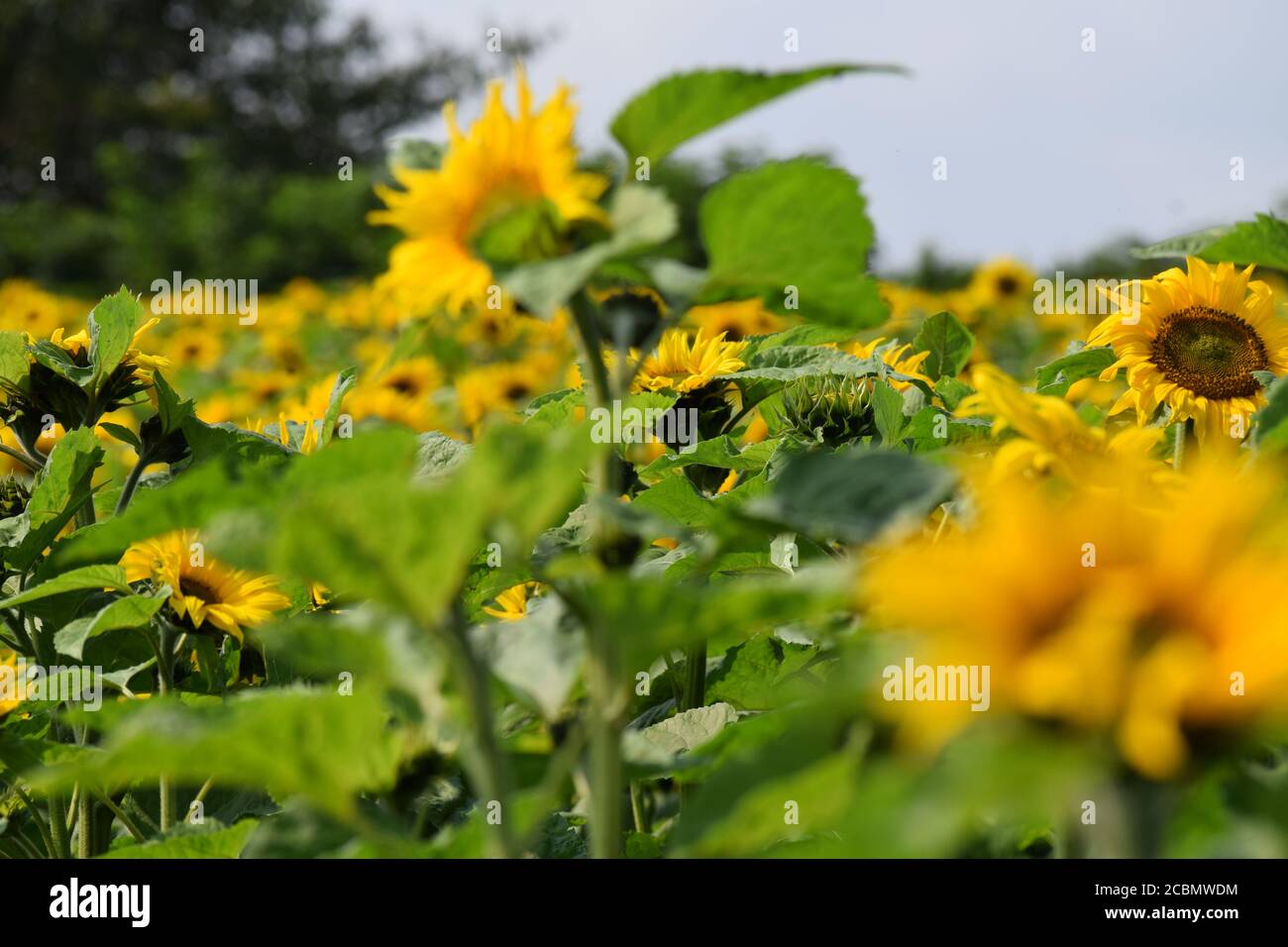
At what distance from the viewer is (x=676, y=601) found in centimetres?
62

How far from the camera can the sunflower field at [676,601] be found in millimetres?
504

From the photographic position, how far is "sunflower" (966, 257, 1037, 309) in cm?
648

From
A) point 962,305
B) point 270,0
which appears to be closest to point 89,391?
point 962,305

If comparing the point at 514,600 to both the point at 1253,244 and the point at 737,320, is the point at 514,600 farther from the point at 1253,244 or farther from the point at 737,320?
the point at 737,320

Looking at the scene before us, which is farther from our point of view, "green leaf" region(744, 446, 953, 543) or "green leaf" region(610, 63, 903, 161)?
"green leaf" region(610, 63, 903, 161)

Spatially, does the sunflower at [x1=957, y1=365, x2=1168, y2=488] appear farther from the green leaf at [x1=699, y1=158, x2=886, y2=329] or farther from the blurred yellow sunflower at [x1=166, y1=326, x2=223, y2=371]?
the blurred yellow sunflower at [x1=166, y1=326, x2=223, y2=371]

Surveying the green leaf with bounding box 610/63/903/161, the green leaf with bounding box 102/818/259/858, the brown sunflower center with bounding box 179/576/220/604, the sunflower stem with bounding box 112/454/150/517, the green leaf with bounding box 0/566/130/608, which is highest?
the green leaf with bounding box 610/63/903/161

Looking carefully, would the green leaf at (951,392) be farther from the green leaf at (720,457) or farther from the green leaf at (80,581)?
the green leaf at (80,581)

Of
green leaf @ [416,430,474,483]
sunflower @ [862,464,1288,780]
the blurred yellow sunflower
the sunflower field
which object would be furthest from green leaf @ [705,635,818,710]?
the blurred yellow sunflower

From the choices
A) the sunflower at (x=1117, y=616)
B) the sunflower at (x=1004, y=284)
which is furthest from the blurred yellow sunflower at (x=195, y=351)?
the sunflower at (x=1117, y=616)

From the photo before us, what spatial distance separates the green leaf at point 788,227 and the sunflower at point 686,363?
748mm
